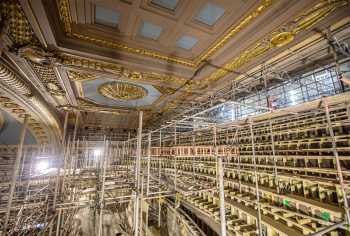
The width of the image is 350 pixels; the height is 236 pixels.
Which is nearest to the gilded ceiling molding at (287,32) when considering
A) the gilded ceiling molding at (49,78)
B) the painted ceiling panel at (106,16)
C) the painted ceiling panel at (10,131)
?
the painted ceiling panel at (106,16)

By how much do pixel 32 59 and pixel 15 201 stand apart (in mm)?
4241

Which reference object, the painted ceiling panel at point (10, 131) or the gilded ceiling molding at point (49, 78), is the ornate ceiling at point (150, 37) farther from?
the painted ceiling panel at point (10, 131)

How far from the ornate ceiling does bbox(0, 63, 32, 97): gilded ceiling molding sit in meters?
0.24

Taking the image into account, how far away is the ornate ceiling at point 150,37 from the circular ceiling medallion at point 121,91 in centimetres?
44

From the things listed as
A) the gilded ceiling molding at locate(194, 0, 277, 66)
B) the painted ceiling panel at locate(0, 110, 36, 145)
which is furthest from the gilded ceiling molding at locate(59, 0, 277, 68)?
the painted ceiling panel at locate(0, 110, 36, 145)

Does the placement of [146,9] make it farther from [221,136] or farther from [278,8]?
[221,136]

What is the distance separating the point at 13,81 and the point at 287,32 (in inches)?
232

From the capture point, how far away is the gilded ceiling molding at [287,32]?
8.50 feet

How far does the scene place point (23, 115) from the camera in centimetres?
554

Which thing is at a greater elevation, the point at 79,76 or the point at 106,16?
the point at 106,16

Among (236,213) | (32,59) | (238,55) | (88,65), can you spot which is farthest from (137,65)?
(236,213)

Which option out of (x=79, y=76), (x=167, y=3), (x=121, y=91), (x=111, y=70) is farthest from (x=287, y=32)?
(x=79, y=76)

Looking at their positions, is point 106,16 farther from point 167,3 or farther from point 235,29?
point 235,29

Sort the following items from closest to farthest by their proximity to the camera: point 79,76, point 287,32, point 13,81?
point 287,32 < point 13,81 < point 79,76
